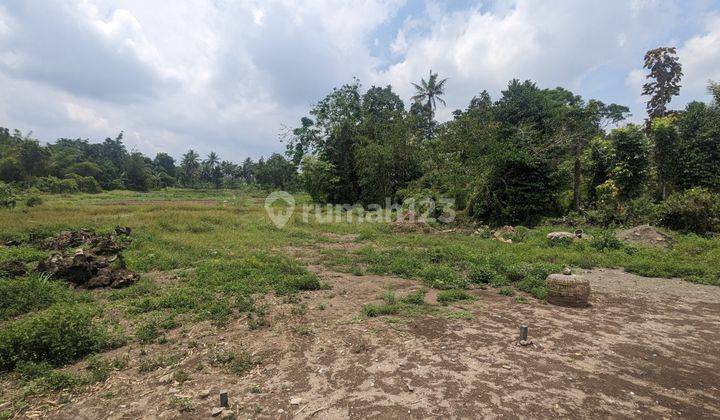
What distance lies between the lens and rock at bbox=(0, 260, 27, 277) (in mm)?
7543

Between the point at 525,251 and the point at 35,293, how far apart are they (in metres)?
12.2

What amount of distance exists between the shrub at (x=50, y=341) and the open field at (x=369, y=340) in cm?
2

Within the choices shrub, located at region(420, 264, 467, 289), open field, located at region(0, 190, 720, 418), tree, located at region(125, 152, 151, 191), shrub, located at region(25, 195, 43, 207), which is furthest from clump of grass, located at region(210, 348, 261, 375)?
tree, located at region(125, 152, 151, 191)

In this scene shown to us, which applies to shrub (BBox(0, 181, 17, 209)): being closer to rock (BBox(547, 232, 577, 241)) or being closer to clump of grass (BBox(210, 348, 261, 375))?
clump of grass (BBox(210, 348, 261, 375))

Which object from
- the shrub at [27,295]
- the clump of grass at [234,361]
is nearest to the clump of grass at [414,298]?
the clump of grass at [234,361]

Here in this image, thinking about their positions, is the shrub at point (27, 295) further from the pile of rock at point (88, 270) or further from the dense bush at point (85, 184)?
the dense bush at point (85, 184)

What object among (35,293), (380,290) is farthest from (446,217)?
(35,293)

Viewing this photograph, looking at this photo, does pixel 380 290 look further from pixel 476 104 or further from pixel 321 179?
pixel 476 104

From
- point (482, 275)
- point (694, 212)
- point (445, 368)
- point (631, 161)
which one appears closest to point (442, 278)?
point (482, 275)

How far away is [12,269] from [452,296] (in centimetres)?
937

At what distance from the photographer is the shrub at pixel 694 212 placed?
12391mm

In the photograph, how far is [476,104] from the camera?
40031mm

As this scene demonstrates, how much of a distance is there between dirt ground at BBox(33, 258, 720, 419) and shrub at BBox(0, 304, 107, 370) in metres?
0.53

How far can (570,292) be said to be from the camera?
22.3ft
